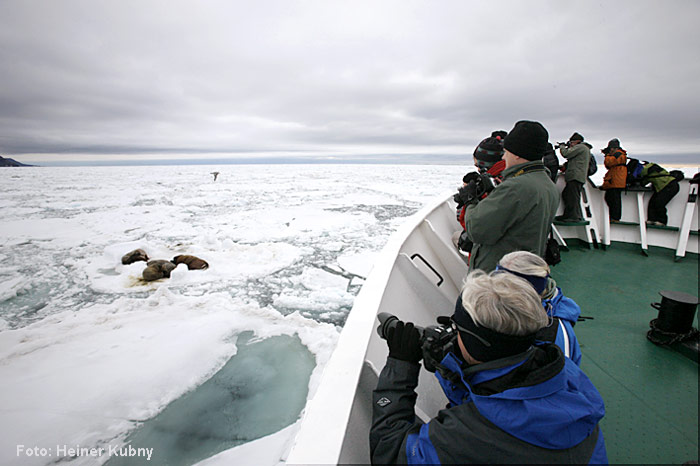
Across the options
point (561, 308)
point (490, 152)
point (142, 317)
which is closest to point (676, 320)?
point (561, 308)

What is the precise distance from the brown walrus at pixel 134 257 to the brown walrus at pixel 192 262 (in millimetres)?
693

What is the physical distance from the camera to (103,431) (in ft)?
7.04

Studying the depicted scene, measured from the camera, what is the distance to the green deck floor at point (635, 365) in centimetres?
133

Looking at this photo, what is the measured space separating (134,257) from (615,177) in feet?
25.1

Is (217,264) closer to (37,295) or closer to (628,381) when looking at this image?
(37,295)

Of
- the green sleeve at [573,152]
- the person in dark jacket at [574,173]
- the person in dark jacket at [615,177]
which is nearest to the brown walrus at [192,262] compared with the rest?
the person in dark jacket at [574,173]

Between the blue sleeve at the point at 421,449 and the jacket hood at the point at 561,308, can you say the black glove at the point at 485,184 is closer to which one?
the jacket hood at the point at 561,308

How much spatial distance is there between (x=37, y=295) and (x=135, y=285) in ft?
3.98

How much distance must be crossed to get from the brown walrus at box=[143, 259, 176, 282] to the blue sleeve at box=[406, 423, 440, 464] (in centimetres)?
539

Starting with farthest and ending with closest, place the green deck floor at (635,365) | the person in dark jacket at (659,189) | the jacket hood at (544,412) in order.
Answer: the person in dark jacket at (659,189)
the green deck floor at (635,365)
the jacket hood at (544,412)

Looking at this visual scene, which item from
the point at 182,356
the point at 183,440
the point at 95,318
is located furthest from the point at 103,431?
the point at 95,318

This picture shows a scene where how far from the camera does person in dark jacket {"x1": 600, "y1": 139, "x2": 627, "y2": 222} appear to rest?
3.74 m

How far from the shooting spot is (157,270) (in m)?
5.08

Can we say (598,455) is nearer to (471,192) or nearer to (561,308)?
(561,308)
